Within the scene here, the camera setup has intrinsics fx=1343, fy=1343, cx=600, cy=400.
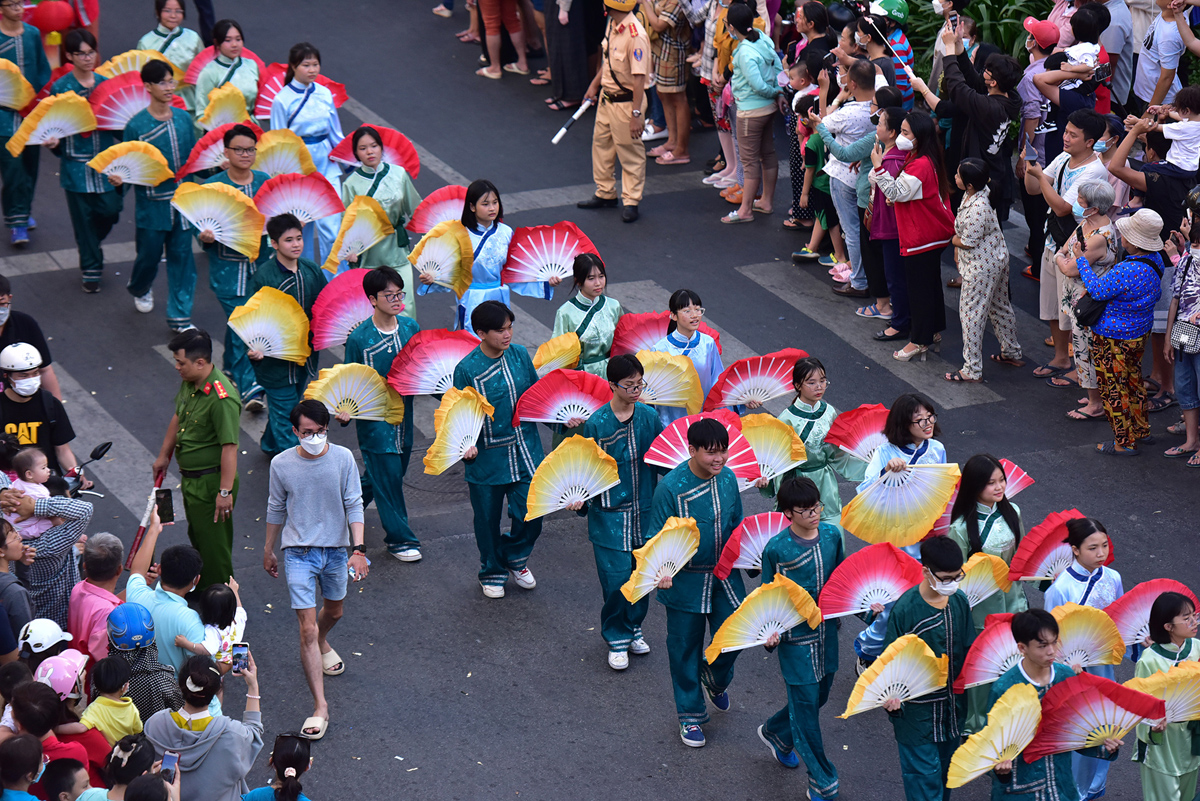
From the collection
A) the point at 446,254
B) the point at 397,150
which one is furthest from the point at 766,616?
the point at 397,150

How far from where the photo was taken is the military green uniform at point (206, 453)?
6.92m

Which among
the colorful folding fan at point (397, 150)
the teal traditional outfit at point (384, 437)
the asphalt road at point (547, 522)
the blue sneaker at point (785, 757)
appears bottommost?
the asphalt road at point (547, 522)

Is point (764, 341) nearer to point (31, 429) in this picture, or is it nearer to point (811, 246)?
point (811, 246)

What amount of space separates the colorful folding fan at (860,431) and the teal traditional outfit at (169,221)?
553 centimetres

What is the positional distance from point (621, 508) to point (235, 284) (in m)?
3.70

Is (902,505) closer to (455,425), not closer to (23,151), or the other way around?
(455,425)

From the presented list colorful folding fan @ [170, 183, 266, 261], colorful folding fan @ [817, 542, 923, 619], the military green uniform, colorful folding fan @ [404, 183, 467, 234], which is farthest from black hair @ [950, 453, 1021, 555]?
colorful folding fan @ [170, 183, 266, 261]

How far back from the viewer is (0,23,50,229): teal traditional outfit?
11.2 m

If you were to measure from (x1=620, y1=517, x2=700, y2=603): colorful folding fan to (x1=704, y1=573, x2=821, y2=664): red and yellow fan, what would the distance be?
17.6 inches

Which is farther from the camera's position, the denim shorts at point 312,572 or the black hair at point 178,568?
the denim shorts at point 312,572

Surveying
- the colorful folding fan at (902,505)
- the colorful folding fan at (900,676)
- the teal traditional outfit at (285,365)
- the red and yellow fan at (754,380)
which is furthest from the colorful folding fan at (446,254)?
the colorful folding fan at (900,676)

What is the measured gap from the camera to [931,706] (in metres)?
5.54

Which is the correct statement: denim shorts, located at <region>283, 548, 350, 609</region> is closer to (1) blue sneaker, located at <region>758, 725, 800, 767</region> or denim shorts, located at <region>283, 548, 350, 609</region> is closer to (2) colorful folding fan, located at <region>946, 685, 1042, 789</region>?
(1) blue sneaker, located at <region>758, 725, 800, 767</region>

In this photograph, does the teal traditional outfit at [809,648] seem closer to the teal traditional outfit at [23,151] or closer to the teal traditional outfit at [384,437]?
the teal traditional outfit at [384,437]
